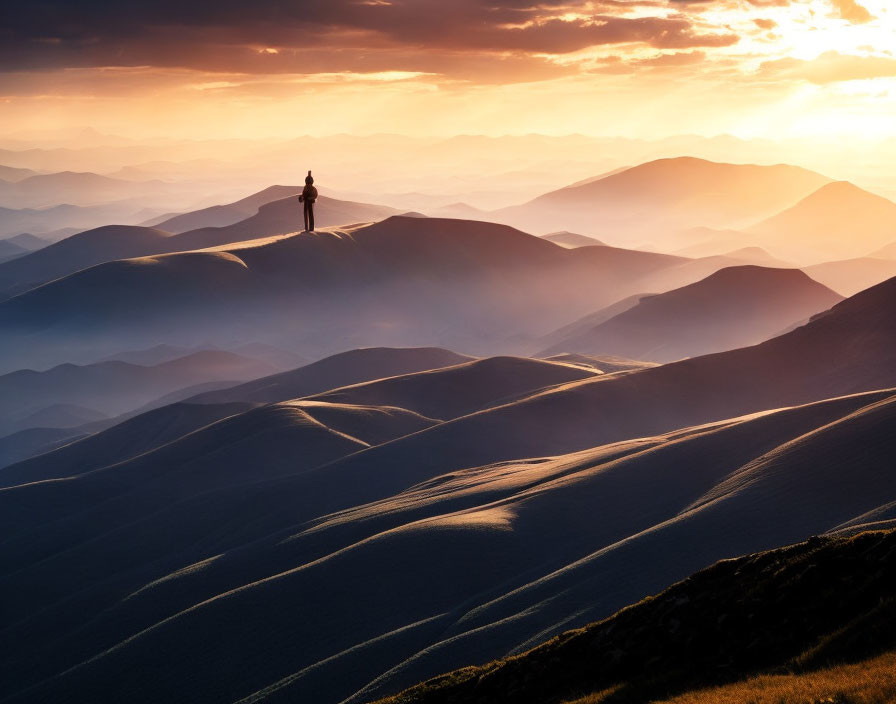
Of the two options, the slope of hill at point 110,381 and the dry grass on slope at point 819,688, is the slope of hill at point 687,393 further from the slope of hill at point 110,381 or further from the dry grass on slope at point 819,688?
the slope of hill at point 110,381

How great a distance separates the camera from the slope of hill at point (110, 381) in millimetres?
127000

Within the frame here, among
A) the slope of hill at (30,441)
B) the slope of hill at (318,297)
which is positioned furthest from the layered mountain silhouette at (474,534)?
the slope of hill at (318,297)

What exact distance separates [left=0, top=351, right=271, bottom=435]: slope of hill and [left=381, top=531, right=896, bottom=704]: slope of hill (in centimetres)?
11451

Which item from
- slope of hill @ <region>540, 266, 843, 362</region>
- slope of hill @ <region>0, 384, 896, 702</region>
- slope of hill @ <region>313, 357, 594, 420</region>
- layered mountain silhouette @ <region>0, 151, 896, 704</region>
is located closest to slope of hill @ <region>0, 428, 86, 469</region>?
layered mountain silhouette @ <region>0, 151, 896, 704</region>

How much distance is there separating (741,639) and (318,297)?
138201 millimetres

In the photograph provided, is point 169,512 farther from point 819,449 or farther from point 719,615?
point 719,615

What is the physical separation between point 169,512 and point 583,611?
32718 mm

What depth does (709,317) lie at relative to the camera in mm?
128000

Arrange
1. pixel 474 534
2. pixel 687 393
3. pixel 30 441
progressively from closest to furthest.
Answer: pixel 474 534, pixel 687 393, pixel 30 441

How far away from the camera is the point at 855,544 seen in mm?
13281

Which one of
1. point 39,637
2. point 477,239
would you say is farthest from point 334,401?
point 477,239

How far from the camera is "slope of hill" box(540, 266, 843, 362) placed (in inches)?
4828

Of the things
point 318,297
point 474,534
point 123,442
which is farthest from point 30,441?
point 474,534

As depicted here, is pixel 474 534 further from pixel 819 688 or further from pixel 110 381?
pixel 110 381
